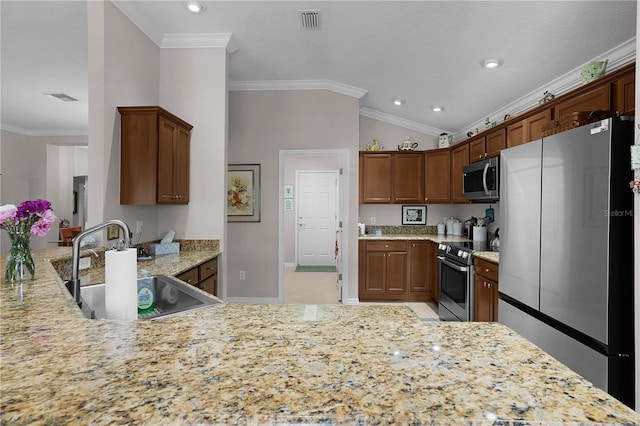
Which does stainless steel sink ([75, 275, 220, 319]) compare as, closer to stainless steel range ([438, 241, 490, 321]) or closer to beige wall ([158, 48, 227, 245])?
beige wall ([158, 48, 227, 245])

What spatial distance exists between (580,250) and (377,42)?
8.03 ft

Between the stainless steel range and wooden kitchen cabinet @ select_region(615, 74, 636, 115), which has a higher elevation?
wooden kitchen cabinet @ select_region(615, 74, 636, 115)

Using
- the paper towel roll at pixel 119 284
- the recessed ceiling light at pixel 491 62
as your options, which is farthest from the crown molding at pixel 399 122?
the paper towel roll at pixel 119 284

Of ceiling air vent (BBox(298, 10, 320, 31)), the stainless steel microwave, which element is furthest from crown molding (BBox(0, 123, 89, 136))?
the stainless steel microwave

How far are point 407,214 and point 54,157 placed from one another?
5548mm

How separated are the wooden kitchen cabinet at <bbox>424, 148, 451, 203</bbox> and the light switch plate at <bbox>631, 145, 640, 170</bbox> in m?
3.20

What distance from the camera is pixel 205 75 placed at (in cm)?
349

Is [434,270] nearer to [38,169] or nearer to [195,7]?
[195,7]

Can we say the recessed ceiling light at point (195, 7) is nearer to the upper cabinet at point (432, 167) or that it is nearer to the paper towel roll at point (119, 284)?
the paper towel roll at point (119, 284)

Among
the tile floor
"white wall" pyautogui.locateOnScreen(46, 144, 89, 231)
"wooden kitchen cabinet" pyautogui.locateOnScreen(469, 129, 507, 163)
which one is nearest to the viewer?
"wooden kitchen cabinet" pyautogui.locateOnScreen(469, 129, 507, 163)

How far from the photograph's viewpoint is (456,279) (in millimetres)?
3641

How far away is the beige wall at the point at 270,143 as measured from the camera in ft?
14.9

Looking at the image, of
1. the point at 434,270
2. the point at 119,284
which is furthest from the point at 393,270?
the point at 119,284

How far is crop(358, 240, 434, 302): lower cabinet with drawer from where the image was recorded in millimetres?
4738
